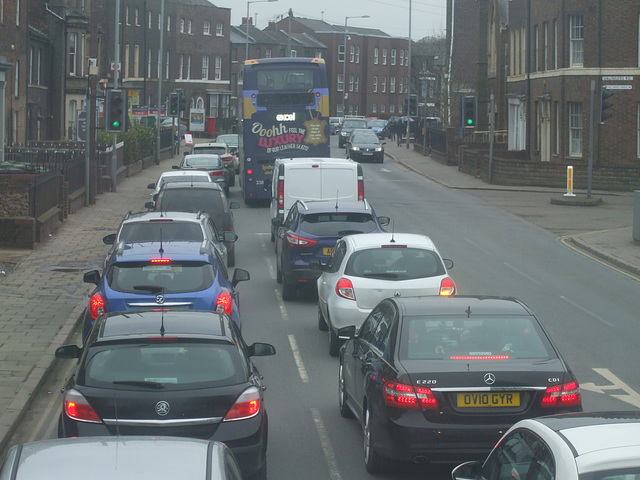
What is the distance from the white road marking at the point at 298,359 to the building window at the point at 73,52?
45.0m

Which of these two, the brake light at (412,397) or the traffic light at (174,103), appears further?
the traffic light at (174,103)

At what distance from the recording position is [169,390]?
679 centimetres

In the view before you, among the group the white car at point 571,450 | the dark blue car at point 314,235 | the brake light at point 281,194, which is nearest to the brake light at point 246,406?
the white car at point 571,450

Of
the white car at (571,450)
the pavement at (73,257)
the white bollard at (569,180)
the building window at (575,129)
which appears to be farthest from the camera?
the building window at (575,129)

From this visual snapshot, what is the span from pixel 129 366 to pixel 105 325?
2.24 feet

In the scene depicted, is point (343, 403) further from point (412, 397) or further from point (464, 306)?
point (412, 397)

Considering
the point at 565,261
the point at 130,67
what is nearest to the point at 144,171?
the point at 565,261

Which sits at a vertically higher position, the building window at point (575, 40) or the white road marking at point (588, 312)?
the building window at point (575, 40)

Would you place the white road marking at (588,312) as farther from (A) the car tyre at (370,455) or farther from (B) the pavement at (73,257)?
(A) the car tyre at (370,455)

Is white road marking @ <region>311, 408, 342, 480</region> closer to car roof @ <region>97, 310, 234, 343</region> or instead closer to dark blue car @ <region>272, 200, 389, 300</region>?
car roof @ <region>97, 310, 234, 343</region>

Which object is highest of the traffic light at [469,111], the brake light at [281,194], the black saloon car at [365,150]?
the traffic light at [469,111]

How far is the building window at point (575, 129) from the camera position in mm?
41344

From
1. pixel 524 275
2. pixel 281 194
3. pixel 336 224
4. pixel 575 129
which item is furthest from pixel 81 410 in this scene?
pixel 575 129

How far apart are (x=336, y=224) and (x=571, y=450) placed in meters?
12.4
